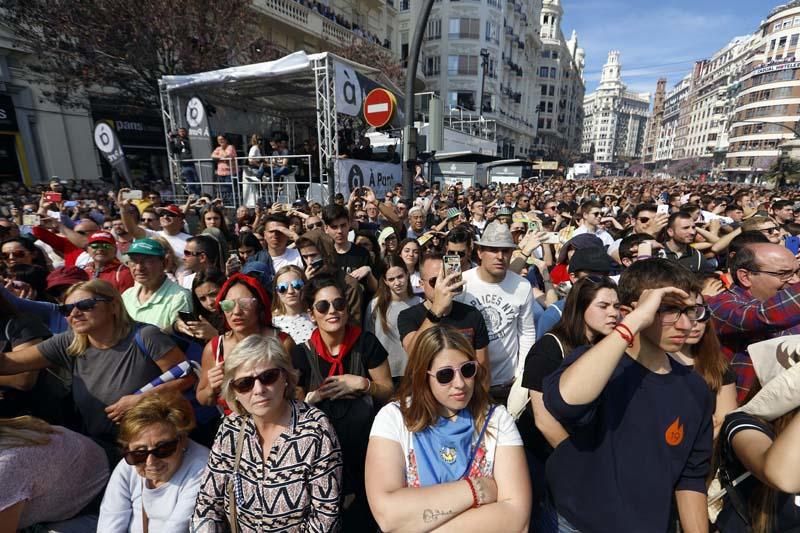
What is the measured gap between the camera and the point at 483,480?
1729 mm

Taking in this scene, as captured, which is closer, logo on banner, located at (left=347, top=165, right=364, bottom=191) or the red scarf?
the red scarf

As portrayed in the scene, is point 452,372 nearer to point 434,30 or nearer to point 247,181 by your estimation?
point 247,181

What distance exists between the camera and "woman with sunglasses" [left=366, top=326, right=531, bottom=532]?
1.65 metres

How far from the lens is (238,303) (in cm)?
257

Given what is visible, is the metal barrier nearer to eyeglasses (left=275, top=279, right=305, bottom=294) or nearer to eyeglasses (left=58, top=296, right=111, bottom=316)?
eyeglasses (left=275, top=279, right=305, bottom=294)

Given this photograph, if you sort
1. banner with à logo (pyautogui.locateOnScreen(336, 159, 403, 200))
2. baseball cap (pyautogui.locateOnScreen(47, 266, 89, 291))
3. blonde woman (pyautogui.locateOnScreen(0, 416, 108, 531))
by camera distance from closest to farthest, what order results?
1. blonde woman (pyautogui.locateOnScreen(0, 416, 108, 531))
2. baseball cap (pyautogui.locateOnScreen(47, 266, 89, 291))
3. banner with à logo (pyautogui.locateOnScreen(336, 159, 403, 200))

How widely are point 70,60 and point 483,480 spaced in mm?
18530

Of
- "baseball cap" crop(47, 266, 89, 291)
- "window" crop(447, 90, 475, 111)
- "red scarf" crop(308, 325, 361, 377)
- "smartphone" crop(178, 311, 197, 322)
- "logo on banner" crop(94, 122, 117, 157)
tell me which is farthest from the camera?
"window" crop(447, 90, 475, 111)

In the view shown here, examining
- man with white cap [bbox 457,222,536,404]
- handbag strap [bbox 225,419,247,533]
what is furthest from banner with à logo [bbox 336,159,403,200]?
handbag strap [bbox 225,419,247,533]

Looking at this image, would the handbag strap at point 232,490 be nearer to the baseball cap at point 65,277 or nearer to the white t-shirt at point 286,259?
the baseball cap at point 65,277

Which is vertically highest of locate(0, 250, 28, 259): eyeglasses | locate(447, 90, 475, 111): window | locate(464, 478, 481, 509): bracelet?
locate(447, 90, 475, 111): window

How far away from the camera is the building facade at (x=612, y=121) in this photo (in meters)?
158

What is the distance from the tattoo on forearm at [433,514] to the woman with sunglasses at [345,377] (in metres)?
0.75

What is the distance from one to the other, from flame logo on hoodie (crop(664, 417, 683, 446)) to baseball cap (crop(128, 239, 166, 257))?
373 cm
